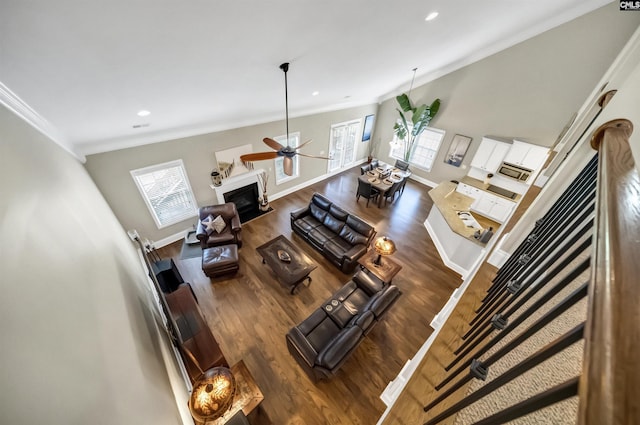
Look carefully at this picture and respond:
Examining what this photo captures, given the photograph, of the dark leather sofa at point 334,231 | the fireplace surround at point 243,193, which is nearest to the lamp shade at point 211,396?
the dark leather sofa at point 334,231

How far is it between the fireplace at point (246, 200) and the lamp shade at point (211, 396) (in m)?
4.62

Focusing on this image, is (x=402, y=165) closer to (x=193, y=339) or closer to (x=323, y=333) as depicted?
(x=323, y=333)

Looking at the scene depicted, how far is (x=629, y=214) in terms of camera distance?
52cm

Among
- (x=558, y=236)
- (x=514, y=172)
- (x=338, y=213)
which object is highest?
→ (x=558, y=236)

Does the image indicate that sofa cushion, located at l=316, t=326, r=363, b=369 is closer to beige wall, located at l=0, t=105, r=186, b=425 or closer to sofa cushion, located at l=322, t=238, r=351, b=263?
beige wall, located at l=0, t=105, r=186, b=425

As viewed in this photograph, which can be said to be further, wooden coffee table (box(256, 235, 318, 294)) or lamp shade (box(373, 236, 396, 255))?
wooden coffee table (box(256, 235, 318, 294))

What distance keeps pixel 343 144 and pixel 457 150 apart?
12.7 ft

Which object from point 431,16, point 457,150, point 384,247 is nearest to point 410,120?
point 457,150

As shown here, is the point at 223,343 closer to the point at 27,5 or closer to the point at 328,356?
the point at 328,356

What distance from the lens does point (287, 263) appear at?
459 centimetres

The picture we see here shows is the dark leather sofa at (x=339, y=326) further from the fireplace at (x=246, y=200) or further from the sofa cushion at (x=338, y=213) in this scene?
the fireplace at (x=246, y=200)

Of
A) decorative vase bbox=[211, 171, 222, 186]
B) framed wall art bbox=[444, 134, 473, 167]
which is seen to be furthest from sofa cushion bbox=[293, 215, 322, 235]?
framed wall art bbox=[444, 134, 473, 167]

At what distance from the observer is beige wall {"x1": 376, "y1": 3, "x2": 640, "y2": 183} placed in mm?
4762

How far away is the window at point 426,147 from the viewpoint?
25.6ft
